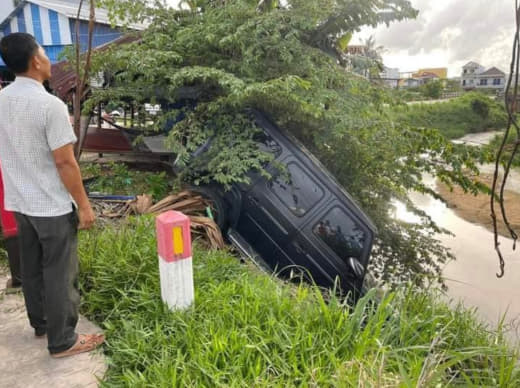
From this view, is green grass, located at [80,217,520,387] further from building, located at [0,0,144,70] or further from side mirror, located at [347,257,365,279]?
building, located at [0,0,144,70]

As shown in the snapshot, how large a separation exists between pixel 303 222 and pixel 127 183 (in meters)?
2.79

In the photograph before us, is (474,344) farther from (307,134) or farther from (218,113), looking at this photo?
(218,113)

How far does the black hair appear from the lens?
1802mm

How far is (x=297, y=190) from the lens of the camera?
3.91 m

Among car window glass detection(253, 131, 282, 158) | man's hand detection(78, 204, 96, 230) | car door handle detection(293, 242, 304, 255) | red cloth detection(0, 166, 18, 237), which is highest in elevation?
car window glass detection(253, 131, 282, 158)

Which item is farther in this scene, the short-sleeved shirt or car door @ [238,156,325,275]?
car door @ [238,156,325,275]

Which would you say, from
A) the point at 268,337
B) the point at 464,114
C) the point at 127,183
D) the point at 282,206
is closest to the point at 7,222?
the point at 268,337

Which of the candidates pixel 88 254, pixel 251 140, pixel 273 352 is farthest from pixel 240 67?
pixel 273 352

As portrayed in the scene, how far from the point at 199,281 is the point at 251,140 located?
1.85m

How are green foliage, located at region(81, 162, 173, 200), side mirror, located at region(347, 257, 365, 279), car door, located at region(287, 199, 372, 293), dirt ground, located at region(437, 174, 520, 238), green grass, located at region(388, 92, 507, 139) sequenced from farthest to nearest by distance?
green grass, located at region(388, 92, 507, 139) → dirt ground, located at region(437, 174, 520, 238) → green foliage, located at region(81, 162, 173, 200) → car door, located at region(287, 199, 372, 293) → side mirror, located at region(347, 257, 365, 279)

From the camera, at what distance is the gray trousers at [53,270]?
6.31 ft

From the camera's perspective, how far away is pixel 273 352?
6.52 ft

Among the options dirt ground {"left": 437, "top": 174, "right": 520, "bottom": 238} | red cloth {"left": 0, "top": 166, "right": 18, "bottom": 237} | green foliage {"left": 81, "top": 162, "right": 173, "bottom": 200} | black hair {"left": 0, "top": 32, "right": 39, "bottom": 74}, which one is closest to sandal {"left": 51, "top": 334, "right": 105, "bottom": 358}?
red cloth {"left": 0, "top": 166, "right": 18, "bottom": 237}

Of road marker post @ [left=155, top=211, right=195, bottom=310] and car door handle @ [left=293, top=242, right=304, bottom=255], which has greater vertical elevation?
road marker post @ [left=155, top=211, right=195, bottom=310]
